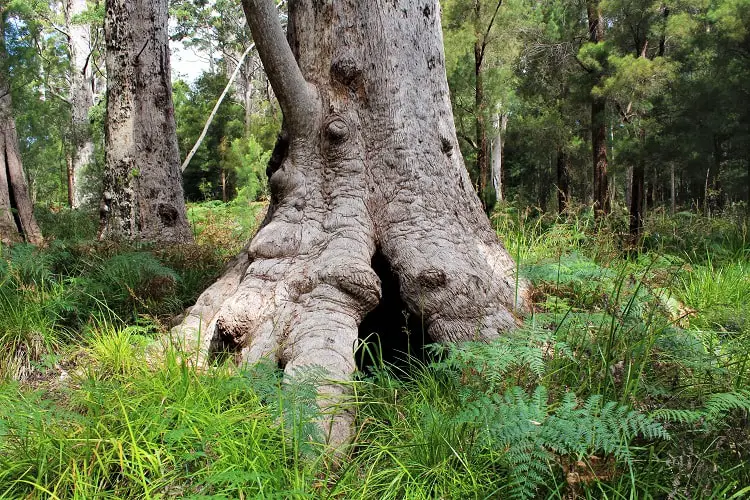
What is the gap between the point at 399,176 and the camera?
11.1 feet

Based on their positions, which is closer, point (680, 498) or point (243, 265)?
point (680, 498)

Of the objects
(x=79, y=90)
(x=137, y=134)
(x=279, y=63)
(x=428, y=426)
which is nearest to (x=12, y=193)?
(x=137, y=134)

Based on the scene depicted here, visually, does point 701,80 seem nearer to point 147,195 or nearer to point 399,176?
A: point 399,176

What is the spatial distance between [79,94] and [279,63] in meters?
18.5

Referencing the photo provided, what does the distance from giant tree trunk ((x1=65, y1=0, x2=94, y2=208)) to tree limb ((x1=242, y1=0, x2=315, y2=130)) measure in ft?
49.0

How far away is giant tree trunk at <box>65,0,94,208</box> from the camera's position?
1730 centimetres

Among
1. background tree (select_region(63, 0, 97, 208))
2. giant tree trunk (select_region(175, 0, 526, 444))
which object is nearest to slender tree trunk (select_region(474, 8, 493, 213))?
giant tree trunk (select_region(175, 0, 526, 444))

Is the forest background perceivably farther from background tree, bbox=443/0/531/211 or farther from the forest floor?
background tree, bbox=443/0/531/211

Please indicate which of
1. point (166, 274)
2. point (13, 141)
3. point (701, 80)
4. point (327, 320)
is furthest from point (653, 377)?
point (701, 80)

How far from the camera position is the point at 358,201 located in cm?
336

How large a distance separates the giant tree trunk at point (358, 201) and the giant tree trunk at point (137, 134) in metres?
2.15

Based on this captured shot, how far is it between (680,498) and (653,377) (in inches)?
28.7

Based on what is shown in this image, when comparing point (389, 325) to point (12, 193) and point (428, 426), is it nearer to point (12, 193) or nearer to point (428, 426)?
point (428, 426)

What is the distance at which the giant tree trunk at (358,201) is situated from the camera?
288 centimetres
